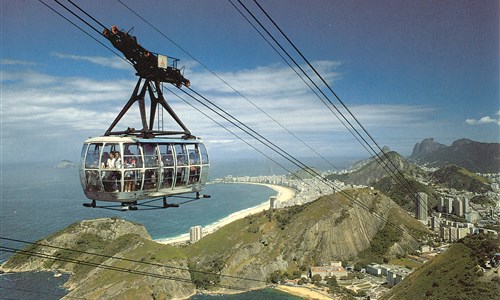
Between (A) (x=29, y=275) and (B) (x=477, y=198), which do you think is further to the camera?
(B) (x=477, y=198)

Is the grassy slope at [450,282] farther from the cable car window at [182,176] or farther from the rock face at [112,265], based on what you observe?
the rock face at [112,265]

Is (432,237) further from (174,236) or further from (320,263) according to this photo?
(174,236)

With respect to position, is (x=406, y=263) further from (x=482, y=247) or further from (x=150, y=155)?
(x=150, y=155)

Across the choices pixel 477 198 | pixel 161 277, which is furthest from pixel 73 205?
pixel 477 198

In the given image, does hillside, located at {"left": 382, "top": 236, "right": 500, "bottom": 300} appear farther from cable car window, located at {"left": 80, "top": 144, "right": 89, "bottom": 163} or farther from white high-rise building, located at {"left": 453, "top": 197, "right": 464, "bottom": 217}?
white high-rise building, located at {"left": 453, "top": 197, "right": 464, "bottom": 217}

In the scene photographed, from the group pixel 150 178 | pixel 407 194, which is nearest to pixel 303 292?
pixel 150 178

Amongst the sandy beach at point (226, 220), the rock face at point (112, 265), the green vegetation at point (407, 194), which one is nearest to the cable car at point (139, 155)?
the rock face at point (112, 265)
